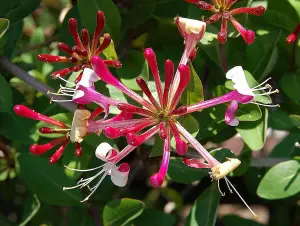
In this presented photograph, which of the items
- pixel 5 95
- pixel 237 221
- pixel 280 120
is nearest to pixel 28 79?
pixel 5 95

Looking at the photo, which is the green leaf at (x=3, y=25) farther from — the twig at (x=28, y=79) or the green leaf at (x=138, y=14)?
the green leaf at (x=138, y=14)

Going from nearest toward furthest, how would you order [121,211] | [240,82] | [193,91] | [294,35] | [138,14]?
1. [240,82]
2. [193,91]
3. [294,35]
4. [121,211]
5. [138,14]

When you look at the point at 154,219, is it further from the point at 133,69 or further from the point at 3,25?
the point at 3,25

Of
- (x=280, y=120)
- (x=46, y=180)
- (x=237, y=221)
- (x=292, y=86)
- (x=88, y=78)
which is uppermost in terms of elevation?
(x=88, y=78)

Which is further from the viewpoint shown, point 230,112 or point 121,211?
point 121,211

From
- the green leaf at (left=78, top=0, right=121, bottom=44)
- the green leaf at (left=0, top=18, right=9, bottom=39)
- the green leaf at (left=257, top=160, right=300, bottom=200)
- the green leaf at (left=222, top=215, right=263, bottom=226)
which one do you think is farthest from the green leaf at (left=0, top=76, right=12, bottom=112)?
the green leaf at (left=222, top=215, right=263, bottom=226)

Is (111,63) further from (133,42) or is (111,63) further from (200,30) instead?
(133,42)

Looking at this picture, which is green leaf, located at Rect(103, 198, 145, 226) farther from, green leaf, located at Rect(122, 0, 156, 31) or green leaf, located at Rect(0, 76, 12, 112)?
green leaf, located at Rect(122, 0, 156, 31)

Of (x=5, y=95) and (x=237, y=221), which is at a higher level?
(x=5, y=95)
